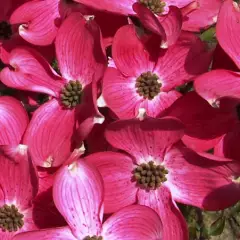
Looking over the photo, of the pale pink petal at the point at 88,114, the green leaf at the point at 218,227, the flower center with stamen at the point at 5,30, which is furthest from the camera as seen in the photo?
the green leaf at the point at 218,227

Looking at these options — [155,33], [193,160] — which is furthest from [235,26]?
[193,160]

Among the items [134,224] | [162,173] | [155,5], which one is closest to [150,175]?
[162,173]

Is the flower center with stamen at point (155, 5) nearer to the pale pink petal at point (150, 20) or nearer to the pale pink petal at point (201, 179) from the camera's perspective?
the pale pink petal at point (150, 20)

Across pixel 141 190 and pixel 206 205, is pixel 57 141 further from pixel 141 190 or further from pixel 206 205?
pixel 206 205

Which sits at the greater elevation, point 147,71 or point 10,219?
point 147,71

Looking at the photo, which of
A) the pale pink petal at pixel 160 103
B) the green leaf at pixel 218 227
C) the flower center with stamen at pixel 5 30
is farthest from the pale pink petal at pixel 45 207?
the green leaf at pixel 218 227

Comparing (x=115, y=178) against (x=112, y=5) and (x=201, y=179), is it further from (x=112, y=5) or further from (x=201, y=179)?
(x=112, y=5)
